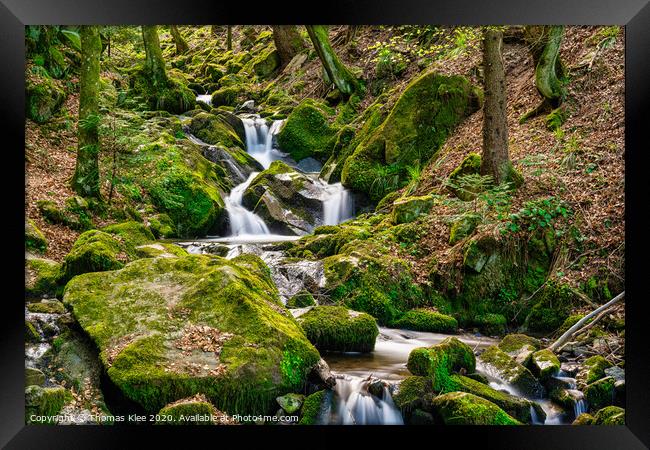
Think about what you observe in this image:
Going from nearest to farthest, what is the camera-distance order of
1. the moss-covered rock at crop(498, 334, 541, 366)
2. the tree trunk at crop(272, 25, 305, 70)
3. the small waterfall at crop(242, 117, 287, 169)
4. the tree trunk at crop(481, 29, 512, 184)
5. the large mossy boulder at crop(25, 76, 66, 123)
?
the moss-covered rock at crop(498, 334, 541, 366), the tree trunk at crop(481, 29, 512, 184), the large mossy boulder at crop(25, 76, 66, 123), the small waterfall at crop(242, 117, 287, 169), the tree trunk at crop(272, 25, 305, 70)

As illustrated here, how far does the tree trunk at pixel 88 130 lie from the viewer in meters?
6.55

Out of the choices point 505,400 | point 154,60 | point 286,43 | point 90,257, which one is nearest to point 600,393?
point 505,400

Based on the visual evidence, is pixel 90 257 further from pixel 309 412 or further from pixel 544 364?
pixel 544 364

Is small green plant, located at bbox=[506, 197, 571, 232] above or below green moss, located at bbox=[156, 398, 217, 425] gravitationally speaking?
above

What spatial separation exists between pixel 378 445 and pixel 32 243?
4.34 m

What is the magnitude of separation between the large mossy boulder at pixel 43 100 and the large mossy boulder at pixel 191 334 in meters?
3.73

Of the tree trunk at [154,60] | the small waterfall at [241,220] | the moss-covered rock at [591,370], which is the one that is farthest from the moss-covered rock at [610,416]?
the tree trunk at [154,60]

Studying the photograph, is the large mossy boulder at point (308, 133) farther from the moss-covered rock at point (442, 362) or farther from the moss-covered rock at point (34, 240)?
the moss-covered rock at point (442, 362)

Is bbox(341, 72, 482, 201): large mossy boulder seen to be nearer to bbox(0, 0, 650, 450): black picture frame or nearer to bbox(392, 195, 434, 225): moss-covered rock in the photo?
bbox(392, 195, 434, 225): moss-covered rock

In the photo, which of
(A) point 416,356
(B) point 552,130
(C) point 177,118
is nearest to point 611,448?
(A) point 416,356

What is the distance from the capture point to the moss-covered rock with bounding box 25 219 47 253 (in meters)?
5.34

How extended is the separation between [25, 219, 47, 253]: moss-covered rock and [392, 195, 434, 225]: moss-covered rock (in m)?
4.82

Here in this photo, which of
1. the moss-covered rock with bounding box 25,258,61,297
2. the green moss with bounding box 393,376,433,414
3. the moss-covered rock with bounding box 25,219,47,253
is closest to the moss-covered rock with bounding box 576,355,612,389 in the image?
the green moss with bounding box 393,376,433,414
